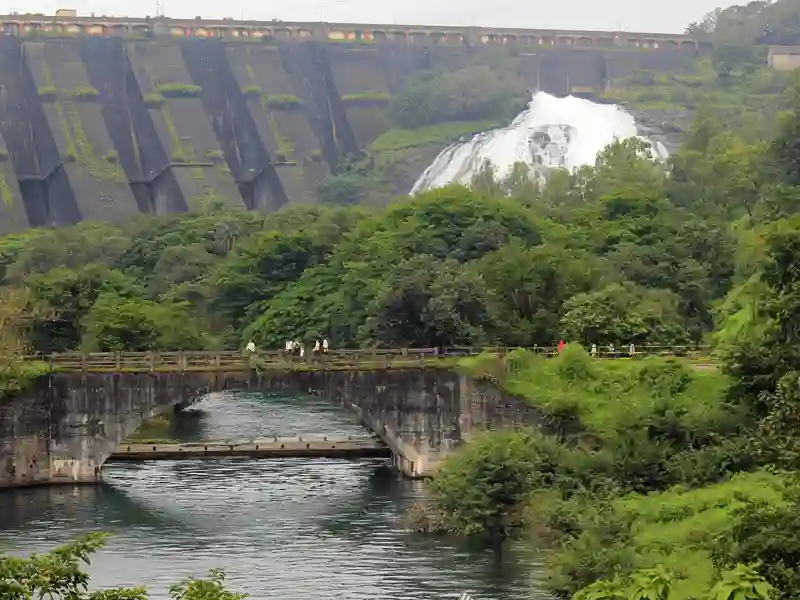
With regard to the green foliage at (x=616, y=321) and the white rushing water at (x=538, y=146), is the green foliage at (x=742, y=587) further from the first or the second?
the white rushing water at (x=538, y=146)

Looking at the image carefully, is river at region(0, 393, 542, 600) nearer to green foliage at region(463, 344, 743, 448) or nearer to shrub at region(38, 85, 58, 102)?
green foliage at region(463, 344, 743, 448)

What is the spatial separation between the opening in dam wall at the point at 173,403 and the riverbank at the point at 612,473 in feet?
9.47

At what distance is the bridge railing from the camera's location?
70.9 m

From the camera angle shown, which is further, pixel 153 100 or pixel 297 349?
pixel 153 100

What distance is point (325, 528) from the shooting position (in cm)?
6144

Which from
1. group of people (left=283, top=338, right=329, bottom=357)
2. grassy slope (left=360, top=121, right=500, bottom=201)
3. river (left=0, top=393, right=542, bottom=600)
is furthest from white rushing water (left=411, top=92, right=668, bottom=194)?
river (left=0, top=393, right=542, bottom=600)

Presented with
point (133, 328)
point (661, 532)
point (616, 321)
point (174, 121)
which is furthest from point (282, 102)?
point (661, 532)

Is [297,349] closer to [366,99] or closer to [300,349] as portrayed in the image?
[300,349]

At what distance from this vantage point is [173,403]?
234 ft

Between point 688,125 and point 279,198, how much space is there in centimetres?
3291

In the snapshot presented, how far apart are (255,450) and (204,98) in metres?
85.6

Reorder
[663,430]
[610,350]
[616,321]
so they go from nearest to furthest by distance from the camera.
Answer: [663,430] < [610,350] < [616,321]

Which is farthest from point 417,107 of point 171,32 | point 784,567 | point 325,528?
point 784,567

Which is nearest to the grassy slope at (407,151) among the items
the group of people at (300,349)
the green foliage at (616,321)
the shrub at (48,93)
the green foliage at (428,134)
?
the green foliage at (428,134)
